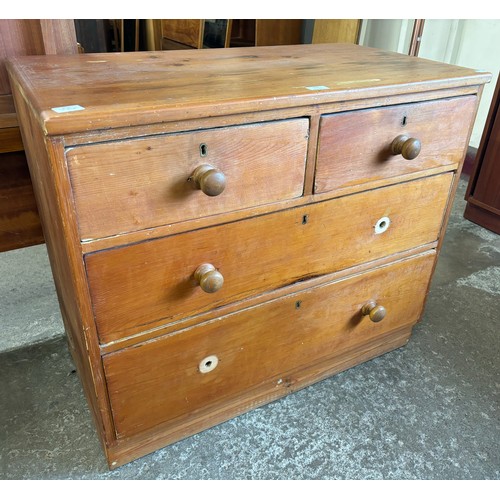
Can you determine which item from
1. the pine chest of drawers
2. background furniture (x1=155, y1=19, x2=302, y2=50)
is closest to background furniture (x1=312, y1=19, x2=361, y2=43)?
background furniture (x1=155, y1=19, x2=302, y2=50)

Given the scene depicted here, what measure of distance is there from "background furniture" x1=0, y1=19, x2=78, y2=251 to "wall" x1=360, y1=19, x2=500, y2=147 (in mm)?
1990

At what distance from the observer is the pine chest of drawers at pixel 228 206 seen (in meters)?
0.77

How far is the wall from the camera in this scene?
2406mm

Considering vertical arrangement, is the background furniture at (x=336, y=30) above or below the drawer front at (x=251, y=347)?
above

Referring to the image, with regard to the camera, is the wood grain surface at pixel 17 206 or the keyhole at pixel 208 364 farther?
the wood grain surface at pixel 17 206

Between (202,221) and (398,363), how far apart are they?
2.85 feet

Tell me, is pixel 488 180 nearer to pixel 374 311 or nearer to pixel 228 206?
pixel 374 311

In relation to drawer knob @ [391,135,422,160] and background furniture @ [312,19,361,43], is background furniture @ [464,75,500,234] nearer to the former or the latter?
background furniture @ [312,19,361,43]

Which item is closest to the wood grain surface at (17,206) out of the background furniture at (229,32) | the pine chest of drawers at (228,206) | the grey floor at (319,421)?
the pine chest of drawers at (228,206)

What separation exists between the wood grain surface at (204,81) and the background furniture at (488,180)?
102cm

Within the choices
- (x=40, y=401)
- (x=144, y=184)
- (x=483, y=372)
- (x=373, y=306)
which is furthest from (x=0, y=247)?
(x=483, y=372)

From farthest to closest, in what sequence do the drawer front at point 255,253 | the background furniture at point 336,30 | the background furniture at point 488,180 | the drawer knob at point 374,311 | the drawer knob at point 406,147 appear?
the background furniture at point 336,30 < the background furniture at point 488,180 < the drawer knob at point 374,311 < the drawer knob at point 406,147 < the drawer front at point 255,253

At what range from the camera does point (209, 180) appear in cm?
78

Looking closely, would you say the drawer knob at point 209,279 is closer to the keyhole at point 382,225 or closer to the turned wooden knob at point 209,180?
the turned wooden knob at point 209,180
